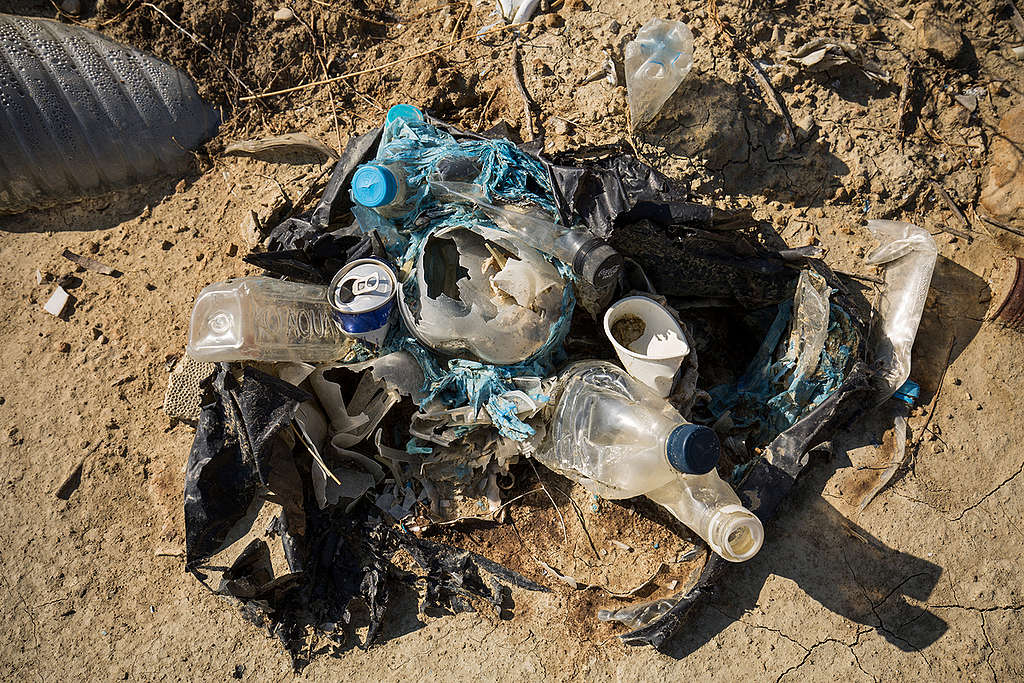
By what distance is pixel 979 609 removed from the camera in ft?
5.94

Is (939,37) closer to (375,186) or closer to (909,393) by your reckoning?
(909,393)

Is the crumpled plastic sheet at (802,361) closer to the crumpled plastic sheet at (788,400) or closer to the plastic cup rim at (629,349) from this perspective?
the crumpled plastic sheet at (788,400)

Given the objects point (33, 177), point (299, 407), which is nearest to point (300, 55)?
point (33, 177)

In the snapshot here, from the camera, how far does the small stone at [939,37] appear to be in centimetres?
233

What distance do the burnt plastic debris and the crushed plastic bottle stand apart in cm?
160

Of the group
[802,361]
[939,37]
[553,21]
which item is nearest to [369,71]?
[553,21]

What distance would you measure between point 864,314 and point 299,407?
5.80 feet

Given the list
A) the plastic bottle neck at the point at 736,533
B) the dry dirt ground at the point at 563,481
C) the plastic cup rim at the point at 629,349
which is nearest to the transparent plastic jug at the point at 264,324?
the dry dirt ground at the point at 563,481

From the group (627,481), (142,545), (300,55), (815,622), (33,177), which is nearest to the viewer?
(627,481)

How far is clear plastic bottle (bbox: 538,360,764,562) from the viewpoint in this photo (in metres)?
1.53

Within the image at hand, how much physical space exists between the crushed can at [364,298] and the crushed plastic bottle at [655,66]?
3.50 ft

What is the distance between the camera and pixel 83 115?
7.57 ft

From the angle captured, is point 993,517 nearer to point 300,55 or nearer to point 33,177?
point 300,55

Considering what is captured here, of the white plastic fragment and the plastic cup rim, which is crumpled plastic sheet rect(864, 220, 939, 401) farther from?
the white plastic fragment
